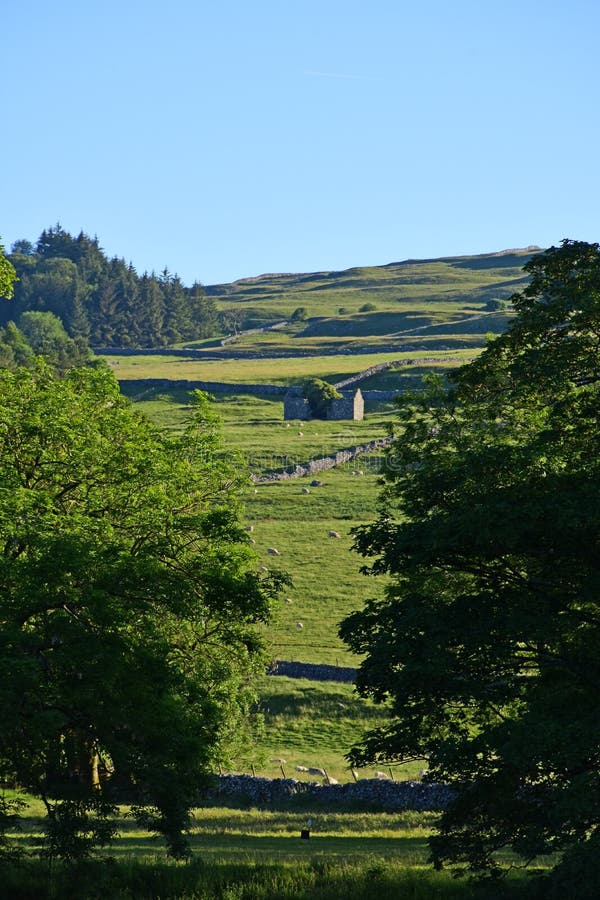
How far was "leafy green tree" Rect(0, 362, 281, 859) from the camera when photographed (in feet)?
69.4

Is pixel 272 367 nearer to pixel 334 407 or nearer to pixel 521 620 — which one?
pixel 334 407

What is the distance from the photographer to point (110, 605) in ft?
73.7

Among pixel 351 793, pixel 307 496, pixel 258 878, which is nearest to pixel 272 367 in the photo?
pixel 307 496

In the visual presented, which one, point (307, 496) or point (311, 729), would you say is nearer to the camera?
point (311, 729)

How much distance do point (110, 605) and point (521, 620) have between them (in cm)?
844

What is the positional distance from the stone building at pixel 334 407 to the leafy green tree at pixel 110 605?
74.2 m

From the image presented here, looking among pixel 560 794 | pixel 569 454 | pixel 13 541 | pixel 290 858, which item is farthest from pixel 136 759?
pixel 569 454

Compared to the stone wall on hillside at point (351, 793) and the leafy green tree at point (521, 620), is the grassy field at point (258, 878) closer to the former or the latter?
the leafy green tree at point (521, 620)


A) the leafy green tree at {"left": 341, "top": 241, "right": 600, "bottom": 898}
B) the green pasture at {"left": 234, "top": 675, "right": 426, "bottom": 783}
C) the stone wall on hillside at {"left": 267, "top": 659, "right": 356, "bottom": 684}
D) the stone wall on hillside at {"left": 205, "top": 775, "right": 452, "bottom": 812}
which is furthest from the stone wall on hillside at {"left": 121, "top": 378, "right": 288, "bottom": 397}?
the leafy green tree at {"left": 341, "top": 241, "right": 600, "bottom": 898}

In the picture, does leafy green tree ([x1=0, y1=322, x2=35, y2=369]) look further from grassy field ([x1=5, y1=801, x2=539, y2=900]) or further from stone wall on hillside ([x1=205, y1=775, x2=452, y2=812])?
grassy field ([x1=5, y1=801, x2=539, y2=900])

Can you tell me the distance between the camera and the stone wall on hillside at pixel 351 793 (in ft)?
112

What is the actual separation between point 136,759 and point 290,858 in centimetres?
433

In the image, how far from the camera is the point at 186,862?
2245 centimetres

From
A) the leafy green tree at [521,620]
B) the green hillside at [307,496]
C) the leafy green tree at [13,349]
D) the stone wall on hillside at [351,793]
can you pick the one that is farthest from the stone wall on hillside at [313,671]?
the leafy green tree at [13,349]
